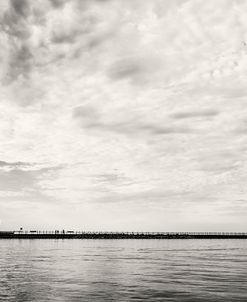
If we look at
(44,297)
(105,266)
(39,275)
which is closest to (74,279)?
(39,275)

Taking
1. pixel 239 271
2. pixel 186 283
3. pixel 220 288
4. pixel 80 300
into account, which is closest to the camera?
pixel 80 300

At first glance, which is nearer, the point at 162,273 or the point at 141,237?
the point at 162,273

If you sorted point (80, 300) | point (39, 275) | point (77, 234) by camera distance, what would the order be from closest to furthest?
point (80, 300) → point (39, 275) → point (77, 234)

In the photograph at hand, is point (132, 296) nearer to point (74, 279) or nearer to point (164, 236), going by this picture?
point (74, 279)

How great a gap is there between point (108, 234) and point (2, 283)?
6282 inches

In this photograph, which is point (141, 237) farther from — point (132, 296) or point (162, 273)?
point (132, 296)

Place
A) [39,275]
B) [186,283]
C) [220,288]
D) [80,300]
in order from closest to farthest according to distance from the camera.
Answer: [80,300]
[220,288]
[186,283]
[39,275]

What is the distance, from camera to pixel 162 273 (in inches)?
1873

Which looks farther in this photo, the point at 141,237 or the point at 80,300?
the point at 141,237

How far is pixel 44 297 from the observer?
105 ft

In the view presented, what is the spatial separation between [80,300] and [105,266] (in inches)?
968

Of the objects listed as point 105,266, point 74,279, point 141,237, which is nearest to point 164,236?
point 141,237

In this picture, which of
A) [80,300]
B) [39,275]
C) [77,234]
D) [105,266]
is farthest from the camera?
[77,234]

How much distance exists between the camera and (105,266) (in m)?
55.1
